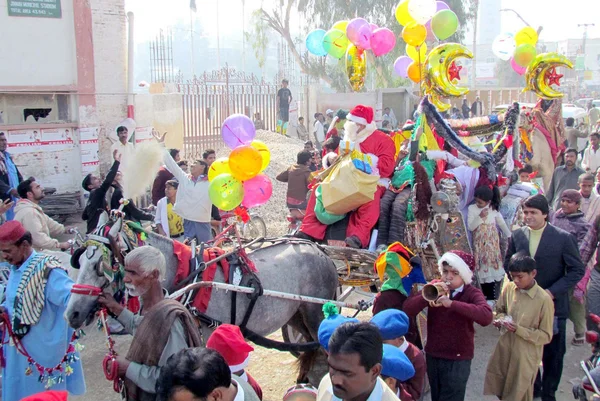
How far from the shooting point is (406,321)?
377cm

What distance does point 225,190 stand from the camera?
21.1 feet

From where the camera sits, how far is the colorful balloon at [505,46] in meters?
10.2

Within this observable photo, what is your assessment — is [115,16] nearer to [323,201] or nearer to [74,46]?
[74,46]

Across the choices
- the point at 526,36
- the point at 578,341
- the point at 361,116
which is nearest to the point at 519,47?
the point at 526,36

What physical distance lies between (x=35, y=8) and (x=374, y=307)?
10431 mm

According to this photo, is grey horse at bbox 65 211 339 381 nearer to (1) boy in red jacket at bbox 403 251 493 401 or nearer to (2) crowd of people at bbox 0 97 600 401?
(2) crowd of people at bbox 0 97 600 401

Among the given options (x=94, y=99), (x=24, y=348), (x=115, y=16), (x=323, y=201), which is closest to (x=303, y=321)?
(x=323, y=201)

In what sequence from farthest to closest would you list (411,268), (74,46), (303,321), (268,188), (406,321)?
(74,46), (268,188), (303,321), (411,268), (406,321)

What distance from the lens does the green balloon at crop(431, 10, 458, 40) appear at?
28.9ft

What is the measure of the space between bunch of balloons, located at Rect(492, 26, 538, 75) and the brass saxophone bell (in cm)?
639

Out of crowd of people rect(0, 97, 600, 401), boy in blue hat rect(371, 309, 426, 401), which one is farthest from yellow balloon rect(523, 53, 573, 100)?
boy in blue hat rect(371, 309, 426, 401)

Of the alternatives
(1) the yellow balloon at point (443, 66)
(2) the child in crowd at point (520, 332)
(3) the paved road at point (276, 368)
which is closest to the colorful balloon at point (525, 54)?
(1) the yellow balloon at point (443, 66)

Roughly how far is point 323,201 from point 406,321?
8.76ft

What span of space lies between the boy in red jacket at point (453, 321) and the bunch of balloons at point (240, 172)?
8.23ft
